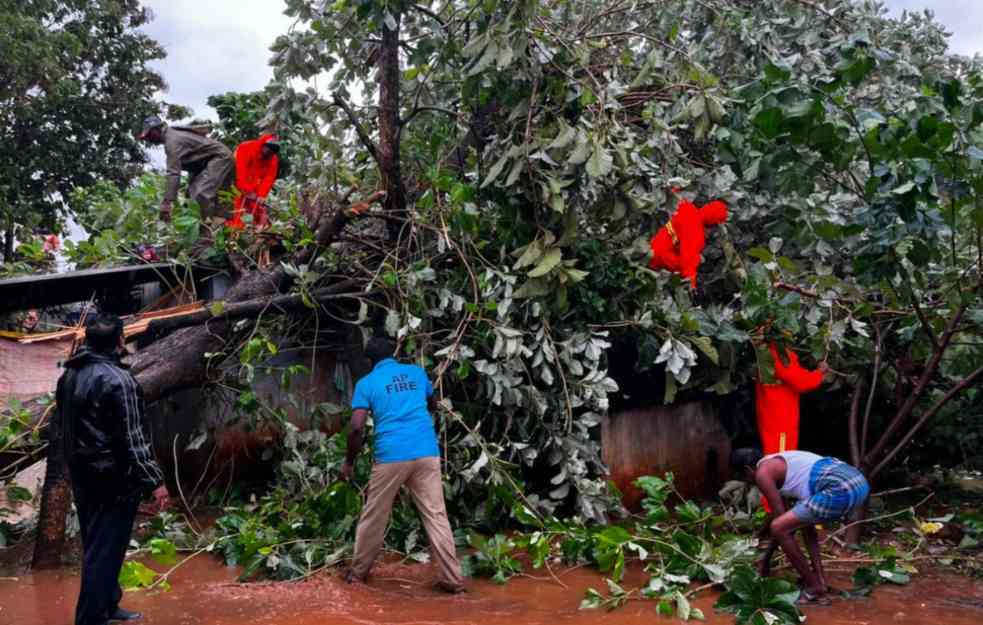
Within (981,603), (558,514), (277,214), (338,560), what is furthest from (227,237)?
(981,603)

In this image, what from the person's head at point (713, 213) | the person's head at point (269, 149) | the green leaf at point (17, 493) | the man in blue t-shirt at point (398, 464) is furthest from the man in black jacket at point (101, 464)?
the person's head at point (713, 213)

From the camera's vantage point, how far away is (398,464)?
5.19 metres

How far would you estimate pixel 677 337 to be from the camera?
638 centimetres

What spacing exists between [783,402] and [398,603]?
3509 millimetres

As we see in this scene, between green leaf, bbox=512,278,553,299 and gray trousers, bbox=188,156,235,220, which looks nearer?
green leaf, bbox=512,278,553,299

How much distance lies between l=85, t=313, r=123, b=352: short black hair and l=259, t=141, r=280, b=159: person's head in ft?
12.0

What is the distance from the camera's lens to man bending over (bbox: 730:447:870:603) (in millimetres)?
4887

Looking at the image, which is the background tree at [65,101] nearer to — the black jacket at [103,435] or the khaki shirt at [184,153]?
the khaki shirt at [184,153]

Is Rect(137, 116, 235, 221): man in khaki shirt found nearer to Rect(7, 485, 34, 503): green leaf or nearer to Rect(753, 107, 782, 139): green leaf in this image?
Rect(7, 485, 34, 503): green leaf

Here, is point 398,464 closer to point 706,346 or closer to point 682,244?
point 706,346

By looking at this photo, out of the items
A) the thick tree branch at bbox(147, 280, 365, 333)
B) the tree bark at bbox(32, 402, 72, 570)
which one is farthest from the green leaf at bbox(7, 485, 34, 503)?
the thick tree branch at bbox(147, 280, 365, 333)

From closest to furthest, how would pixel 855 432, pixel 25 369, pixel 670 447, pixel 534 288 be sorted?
pixel 534 288 < pixel 855 432 < pixel 670 447 < pixel 25 369

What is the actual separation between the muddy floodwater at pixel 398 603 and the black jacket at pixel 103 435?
78 centimetres

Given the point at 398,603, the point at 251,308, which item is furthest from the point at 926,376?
the point at 251,308
